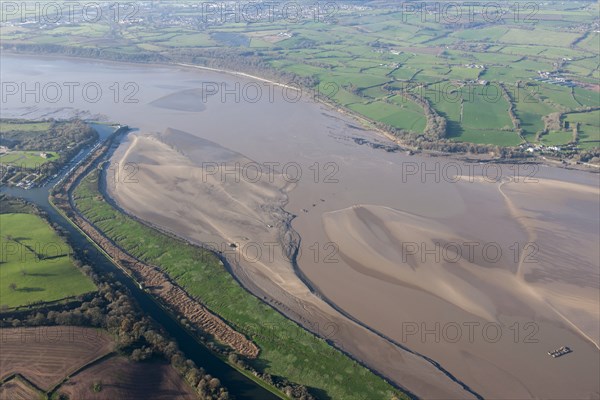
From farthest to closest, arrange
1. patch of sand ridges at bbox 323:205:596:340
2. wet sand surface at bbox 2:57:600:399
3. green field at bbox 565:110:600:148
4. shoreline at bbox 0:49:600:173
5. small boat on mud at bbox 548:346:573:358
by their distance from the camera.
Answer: green field at bbox 565:110:600:148 < shoreline at bbox 0:49:600:173 < patch of sand ridges at bbox 323:205:596:340 < wet sand surface at bbox 2:57:600:399 < small boat on mud at bbox 548:346:573:358

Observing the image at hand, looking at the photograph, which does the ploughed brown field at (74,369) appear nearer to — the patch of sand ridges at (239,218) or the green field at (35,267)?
the green field at (35,267)

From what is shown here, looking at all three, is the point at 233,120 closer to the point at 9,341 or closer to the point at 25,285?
the point at 25,285

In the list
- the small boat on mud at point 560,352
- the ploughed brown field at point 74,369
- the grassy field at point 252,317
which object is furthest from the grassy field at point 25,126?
the small boat on mud at point 560,352

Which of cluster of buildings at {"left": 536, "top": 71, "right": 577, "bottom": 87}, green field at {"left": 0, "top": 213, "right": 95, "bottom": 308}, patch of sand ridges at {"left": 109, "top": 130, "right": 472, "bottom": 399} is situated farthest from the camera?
cluster of buildings at {"left": 536, "top": 71, "right": 577, "bottom": 87}

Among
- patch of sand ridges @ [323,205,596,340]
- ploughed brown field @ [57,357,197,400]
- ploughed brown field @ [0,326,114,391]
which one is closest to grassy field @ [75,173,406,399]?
ploughed brown field @ [57,357,197,400]

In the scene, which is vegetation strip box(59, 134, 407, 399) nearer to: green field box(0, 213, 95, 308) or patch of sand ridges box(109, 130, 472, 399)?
patch of sand ridges box(109, 130, 472, 399)

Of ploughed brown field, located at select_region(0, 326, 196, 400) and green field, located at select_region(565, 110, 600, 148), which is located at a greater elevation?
green field, located at select_region(565, 110, 600, 148)

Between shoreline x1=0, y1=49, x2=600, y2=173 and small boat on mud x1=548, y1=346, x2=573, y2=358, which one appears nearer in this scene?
small boat on mud x1=548, y1=346, x2=573, y2=358

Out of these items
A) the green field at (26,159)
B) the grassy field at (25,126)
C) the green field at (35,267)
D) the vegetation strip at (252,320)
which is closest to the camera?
the vegetation strip at (252,320)
